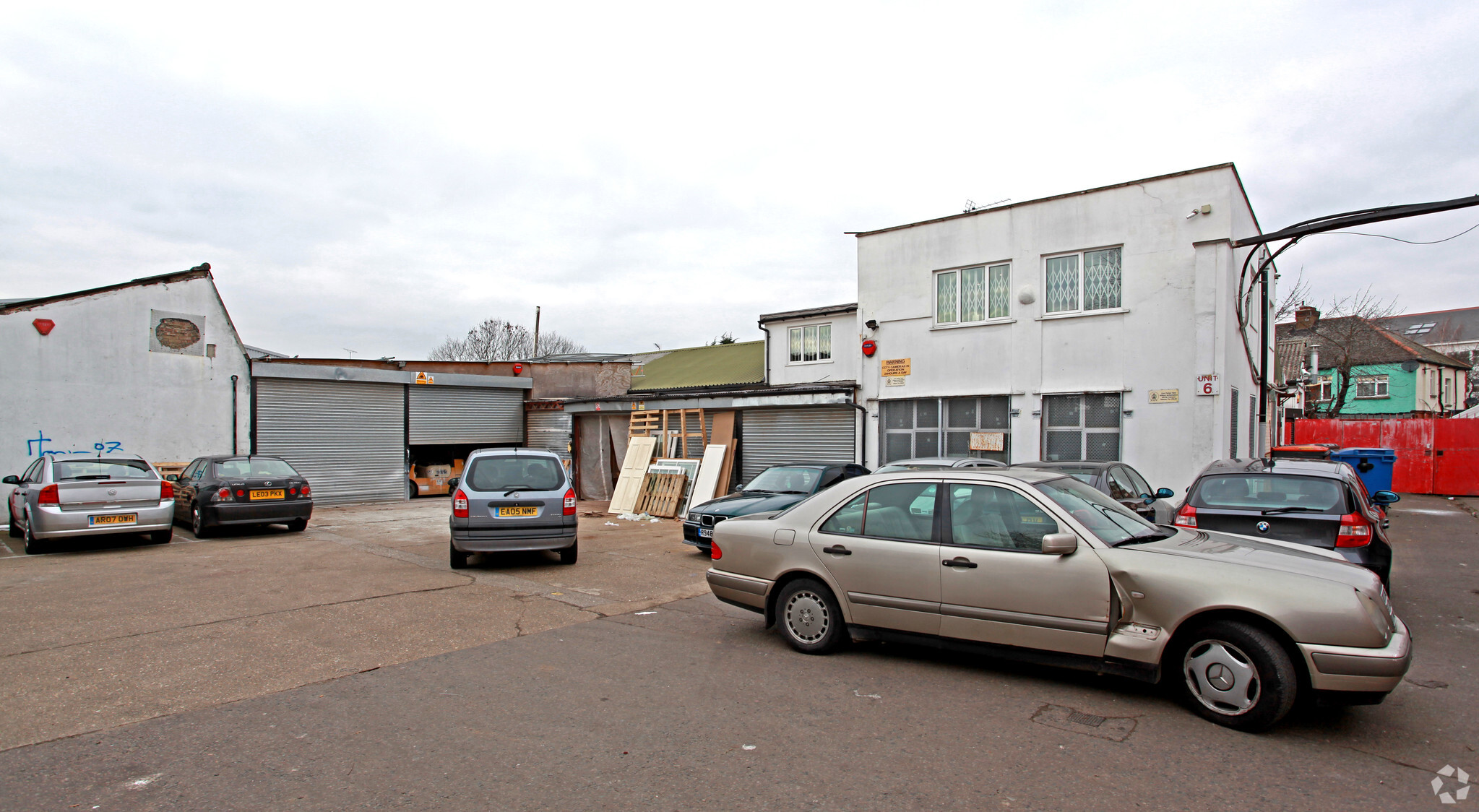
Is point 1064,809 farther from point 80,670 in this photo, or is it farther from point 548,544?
point 548,544

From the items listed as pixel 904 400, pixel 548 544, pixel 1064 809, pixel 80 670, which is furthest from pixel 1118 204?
pixel 80 670

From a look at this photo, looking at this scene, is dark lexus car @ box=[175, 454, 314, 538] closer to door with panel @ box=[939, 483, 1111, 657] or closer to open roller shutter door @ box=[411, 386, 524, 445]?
open roller shutter door @ box=[411, 386, 524, 445]

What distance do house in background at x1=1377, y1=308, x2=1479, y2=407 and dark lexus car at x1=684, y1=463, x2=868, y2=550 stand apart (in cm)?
6440


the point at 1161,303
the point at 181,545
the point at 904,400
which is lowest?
the point at 181,545

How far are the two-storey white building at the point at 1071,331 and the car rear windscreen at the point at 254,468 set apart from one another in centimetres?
1109

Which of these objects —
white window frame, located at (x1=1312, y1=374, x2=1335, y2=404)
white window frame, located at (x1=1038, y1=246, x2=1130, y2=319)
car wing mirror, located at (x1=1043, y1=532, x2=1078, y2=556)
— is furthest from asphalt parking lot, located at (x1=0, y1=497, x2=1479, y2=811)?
white window frame, located at (x1=1312, y1=374, x2=1335, y2=404)

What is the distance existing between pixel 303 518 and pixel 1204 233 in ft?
53.1

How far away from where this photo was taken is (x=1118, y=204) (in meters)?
13.9

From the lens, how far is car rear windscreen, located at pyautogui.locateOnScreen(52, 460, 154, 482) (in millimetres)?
11266

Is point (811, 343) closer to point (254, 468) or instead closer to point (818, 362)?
point (818, 362)

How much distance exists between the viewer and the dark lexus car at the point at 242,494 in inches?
500

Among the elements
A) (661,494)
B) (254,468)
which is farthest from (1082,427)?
(254,468)

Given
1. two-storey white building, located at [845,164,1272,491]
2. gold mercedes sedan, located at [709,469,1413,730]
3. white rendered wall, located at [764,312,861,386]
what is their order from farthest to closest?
white rendered wall, located at [764,312,861,386] < two-storey white building, located at [845,164,1272,491] < gold mercedes sedan, located at [709,469,1413,730]

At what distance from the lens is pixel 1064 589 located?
479 centimetres
